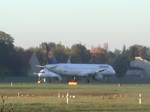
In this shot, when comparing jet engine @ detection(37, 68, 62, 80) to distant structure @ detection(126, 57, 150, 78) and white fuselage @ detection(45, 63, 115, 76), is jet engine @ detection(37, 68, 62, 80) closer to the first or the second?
white fuselage @ detection(45, 63, 115, 76)

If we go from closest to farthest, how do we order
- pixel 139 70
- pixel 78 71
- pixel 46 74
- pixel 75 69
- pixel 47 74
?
pixel 46 74 < pixel 47 74 < pixel 75 69 < pixel 78 71 < pixel 139 70

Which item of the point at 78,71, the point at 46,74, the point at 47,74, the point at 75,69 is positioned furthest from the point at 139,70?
the point at 46,74

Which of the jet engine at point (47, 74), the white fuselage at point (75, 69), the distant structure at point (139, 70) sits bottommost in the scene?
the jet engine at point (47, 74)

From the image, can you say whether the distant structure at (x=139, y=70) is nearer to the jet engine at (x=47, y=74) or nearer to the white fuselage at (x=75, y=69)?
the white fuselage at (x=75, y=69)

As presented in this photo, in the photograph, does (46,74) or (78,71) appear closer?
(46,74)

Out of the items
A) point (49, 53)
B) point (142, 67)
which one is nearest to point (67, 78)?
point (49, 53)

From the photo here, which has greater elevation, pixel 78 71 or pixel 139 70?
pixel 139 70

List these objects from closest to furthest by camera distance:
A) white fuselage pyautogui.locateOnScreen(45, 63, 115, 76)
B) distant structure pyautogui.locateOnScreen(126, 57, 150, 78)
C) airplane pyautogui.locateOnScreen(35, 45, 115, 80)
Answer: airplane pyautogui.locateOnScreen(35, 45, 115, 80) → white fuselage pyautogui.locateOnScreen(45, 63, 115, 76) → distant structure pyautogui.locateOnScreen(126, 57, 150, 78)

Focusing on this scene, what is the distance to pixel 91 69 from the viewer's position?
146 m

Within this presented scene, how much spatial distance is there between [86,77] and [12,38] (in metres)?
28.2

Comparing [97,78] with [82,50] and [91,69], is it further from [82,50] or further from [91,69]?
[82,50]

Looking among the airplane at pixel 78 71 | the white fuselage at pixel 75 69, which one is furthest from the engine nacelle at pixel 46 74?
the white fuselage at pixel 75 69

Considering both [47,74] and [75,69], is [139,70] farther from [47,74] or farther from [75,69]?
[47,74]

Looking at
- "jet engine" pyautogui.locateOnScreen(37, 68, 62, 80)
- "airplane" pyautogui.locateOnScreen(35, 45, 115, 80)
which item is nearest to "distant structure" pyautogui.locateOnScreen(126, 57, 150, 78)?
"airplane" pyautogui.locateOnScreen(35, 45, 115, 80)
